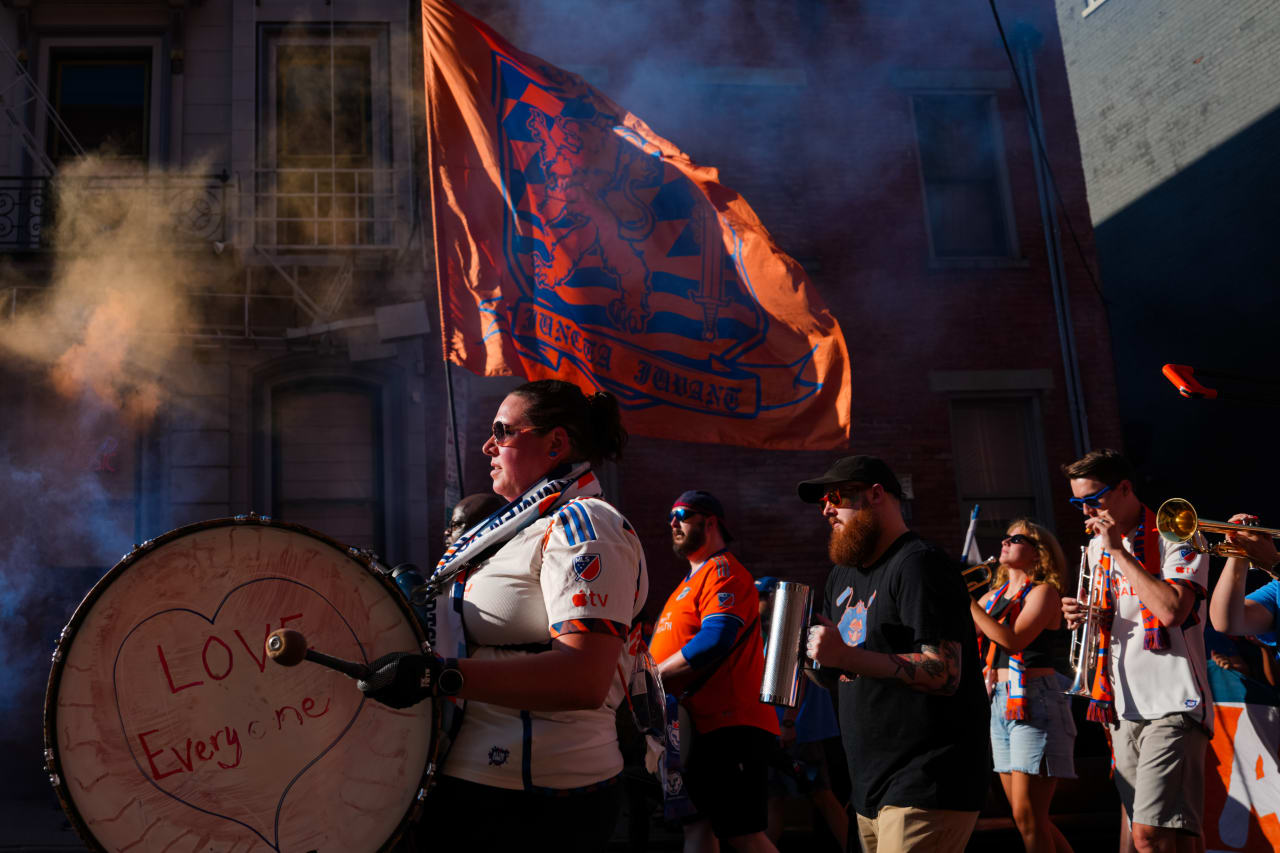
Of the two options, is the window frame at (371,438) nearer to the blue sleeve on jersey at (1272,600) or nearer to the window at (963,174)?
the window at (963,174)

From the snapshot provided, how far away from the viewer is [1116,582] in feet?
15.1

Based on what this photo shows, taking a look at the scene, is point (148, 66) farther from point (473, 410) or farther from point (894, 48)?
point (894, 48)

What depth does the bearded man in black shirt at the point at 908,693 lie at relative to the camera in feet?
10.7

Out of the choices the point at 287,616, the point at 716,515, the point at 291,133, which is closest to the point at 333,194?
the point at 291,133

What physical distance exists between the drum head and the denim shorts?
387 cm

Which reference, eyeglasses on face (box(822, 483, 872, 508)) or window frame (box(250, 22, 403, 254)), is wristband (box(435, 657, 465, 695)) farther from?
window frame (box(250, 22, 403, 254))

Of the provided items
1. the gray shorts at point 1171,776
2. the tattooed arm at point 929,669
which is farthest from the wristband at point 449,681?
the gray shorts at point 1171,776

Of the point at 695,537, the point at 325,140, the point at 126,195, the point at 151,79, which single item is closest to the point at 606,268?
the point at 695,537

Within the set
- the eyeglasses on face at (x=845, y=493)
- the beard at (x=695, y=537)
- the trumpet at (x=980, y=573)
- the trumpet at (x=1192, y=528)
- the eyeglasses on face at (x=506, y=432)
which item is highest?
the eyeglasses on face at (x=506, y=432)

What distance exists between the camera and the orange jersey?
4504 mm

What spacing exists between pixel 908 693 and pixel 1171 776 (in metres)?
1.61

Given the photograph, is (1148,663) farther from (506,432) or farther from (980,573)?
(506,432)

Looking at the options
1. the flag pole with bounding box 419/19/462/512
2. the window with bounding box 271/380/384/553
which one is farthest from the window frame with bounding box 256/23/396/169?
the flag pole with bounding box 419/19/462/512

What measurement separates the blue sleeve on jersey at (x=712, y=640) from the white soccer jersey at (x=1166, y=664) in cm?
158
